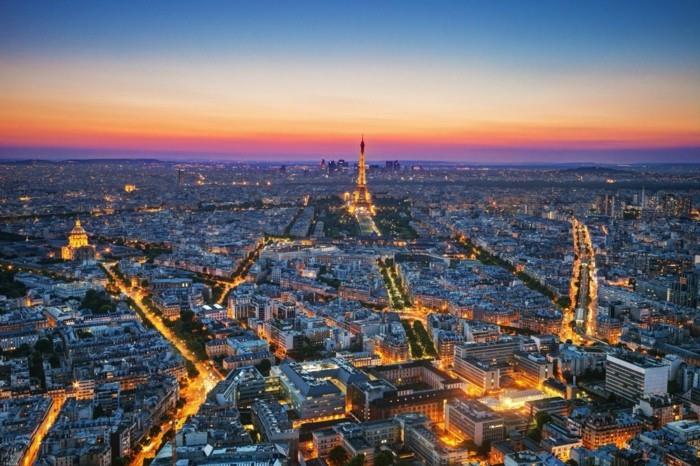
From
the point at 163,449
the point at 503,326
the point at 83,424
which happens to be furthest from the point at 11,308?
the point at 503,326

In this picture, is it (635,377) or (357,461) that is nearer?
(357,461)

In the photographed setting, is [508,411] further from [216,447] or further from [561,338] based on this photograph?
[561,338]

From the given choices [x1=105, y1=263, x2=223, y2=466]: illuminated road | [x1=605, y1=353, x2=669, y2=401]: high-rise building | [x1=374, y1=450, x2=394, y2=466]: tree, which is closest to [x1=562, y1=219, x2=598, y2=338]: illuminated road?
[x1=605, y1=353, x2=669, y2=401]: high-rise building

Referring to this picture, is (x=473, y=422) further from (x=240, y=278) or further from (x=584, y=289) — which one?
(x=240, y=278)

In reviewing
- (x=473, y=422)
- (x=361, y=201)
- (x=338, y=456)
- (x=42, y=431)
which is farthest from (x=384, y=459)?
(x=361, y=201)

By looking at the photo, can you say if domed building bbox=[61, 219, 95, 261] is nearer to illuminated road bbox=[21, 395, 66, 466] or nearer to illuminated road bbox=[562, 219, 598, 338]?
illuminated road bbox=[21, 395, 66, 466]
